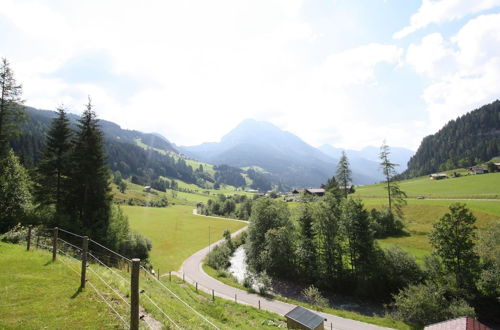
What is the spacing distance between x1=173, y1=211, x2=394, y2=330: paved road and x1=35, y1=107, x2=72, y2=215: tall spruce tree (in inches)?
1029

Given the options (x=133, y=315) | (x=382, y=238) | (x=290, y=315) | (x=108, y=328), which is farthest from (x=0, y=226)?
(x=382, y=238)

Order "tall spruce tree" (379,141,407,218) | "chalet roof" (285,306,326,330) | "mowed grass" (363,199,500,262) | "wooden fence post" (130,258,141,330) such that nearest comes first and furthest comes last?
"wooden fence post" (130,258,141,330) → "chalet roof" (285,306,326,330) → "mowed grass" (363,199,500,262) → "tall spruce tree" (379,141,407,218)

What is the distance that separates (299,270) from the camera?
45.9 meters

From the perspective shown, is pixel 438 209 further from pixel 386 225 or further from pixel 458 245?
pixel 458 245

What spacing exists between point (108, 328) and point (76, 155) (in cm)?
2936

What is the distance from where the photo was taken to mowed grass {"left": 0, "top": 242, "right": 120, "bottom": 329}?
7.85 metres

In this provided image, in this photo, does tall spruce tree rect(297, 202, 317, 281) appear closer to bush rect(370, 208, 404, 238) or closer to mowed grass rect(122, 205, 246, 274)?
bush rect(370, 208, 404, 238)

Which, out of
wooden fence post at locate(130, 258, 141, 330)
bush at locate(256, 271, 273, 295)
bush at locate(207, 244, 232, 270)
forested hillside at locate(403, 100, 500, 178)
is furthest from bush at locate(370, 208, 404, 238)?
forested hillside at locate(403, 100, 500, 178)

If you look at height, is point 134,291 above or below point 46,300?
above

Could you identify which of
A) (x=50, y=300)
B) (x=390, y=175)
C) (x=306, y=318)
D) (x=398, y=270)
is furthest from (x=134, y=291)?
(x=390, y=175)

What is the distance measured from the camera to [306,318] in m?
25.3

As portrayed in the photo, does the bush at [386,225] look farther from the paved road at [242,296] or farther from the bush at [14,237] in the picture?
the bush at [14,237]

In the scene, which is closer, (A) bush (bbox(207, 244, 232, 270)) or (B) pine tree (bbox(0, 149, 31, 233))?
(B) pine tree (bbox(0, 149, 31, 233))

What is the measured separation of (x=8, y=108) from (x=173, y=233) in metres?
59.2
